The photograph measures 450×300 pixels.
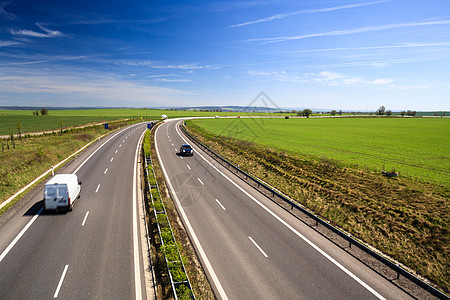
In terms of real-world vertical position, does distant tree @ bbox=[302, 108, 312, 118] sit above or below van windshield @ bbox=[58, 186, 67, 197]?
above

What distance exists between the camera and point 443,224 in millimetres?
15016

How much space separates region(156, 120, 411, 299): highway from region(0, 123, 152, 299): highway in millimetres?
3620

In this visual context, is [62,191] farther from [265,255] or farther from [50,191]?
[265,255]

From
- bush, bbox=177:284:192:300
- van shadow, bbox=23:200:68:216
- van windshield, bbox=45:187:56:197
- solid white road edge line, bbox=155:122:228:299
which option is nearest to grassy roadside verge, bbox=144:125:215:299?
solid white road edge line, bbox=155:122:228:299

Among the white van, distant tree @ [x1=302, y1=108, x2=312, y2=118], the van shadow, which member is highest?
distant tree @ [x1=302, y1=108, x2=312, y2=118]

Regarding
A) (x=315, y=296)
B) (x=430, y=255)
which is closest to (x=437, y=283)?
(x=430, y=255)

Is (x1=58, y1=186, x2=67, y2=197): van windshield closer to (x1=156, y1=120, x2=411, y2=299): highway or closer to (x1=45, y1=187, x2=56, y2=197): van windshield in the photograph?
(x1=45, y1=187, x2=56, y2=197): van windshield

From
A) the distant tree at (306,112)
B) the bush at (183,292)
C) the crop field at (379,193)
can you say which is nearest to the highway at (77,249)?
the bush at (183,292)

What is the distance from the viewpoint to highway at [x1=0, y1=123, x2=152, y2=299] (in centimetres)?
957

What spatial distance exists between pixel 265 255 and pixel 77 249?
10590 mm

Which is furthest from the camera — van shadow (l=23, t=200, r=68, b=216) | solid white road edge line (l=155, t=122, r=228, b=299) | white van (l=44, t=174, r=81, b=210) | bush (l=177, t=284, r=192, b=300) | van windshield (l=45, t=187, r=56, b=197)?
van shadow (l=23, t=200, r=68, b=216)

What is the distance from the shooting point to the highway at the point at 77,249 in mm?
9570

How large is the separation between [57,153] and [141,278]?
3267 centimetres

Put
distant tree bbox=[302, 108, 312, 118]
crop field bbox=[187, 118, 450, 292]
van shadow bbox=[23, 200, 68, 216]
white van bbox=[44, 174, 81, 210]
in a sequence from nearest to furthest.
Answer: crop field bbox=[187, 118, 450, 292]
white van bbox=[44, 174, 81, 210]
van shadow bbox=[23, 200, 68, 216]
distant tree bbox=[302, 108, 312, 118]
